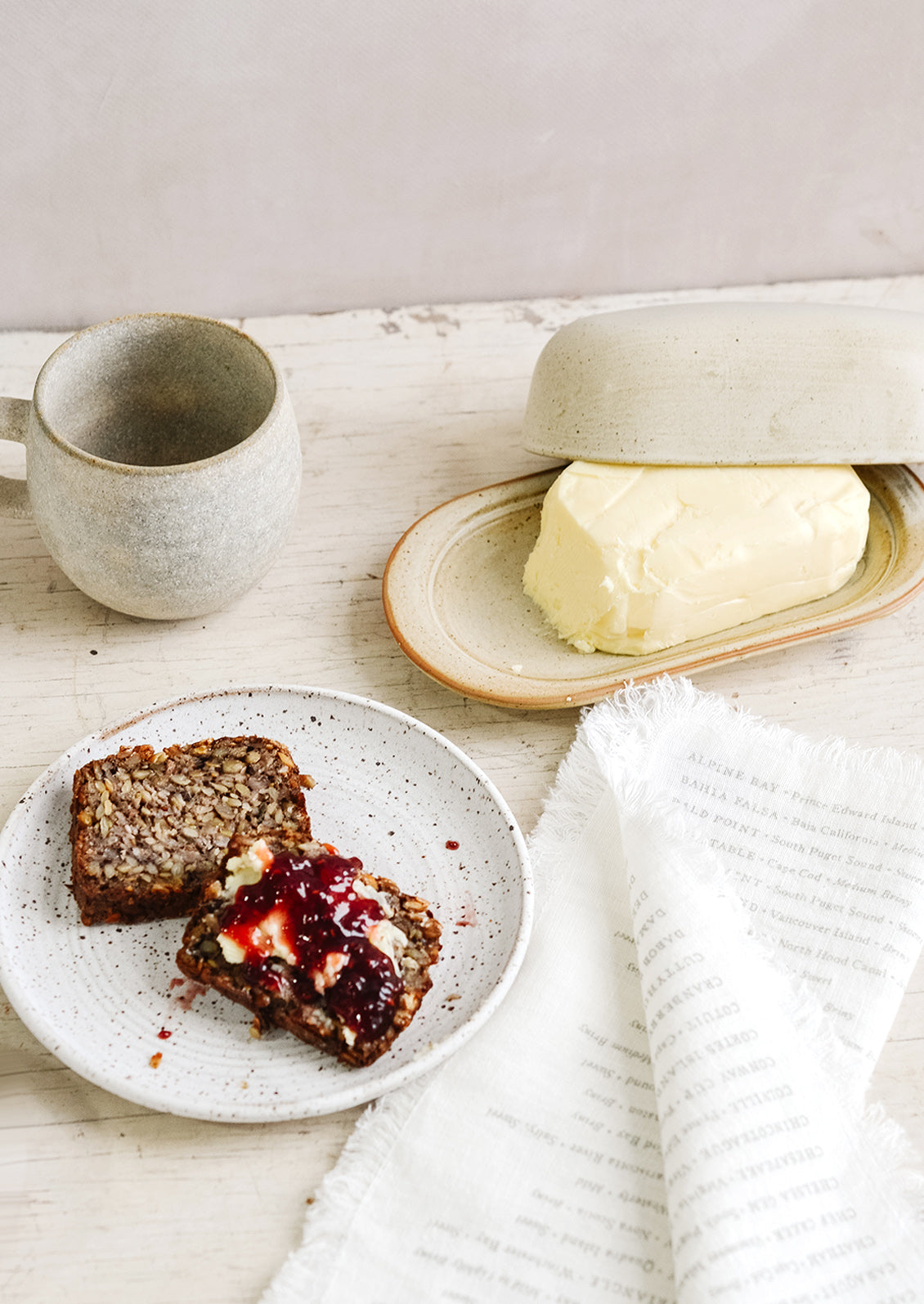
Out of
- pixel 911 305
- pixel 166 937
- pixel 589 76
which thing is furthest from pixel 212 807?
pixel 911 305

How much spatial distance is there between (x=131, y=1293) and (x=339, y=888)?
0.31m

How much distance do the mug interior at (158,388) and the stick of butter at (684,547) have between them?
1.16ft

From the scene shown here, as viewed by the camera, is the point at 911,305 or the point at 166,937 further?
the point at 911,305

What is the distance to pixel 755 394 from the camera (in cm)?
124

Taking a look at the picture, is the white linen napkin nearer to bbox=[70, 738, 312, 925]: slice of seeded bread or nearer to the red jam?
the red jam

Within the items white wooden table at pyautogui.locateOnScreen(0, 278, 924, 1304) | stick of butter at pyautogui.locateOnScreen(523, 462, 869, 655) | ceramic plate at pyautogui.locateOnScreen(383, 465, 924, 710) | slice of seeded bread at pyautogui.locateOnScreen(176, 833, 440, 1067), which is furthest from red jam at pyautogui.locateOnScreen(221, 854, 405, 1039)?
stick of butter at pyautogui.locateOnScreen(523, 462, 869, 655)

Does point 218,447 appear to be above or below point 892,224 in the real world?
below

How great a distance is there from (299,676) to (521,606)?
26cm

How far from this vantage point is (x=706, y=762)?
3.61 ft

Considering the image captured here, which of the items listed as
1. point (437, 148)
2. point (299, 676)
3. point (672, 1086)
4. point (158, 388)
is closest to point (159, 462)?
point (158, 388)

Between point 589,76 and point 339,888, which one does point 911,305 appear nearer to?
point 589,76

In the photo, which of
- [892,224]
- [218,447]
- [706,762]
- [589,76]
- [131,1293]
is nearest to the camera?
[131,1293]

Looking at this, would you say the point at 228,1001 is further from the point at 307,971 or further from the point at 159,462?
the point at 159,462

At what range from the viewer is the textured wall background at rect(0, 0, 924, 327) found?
4.52 feet
